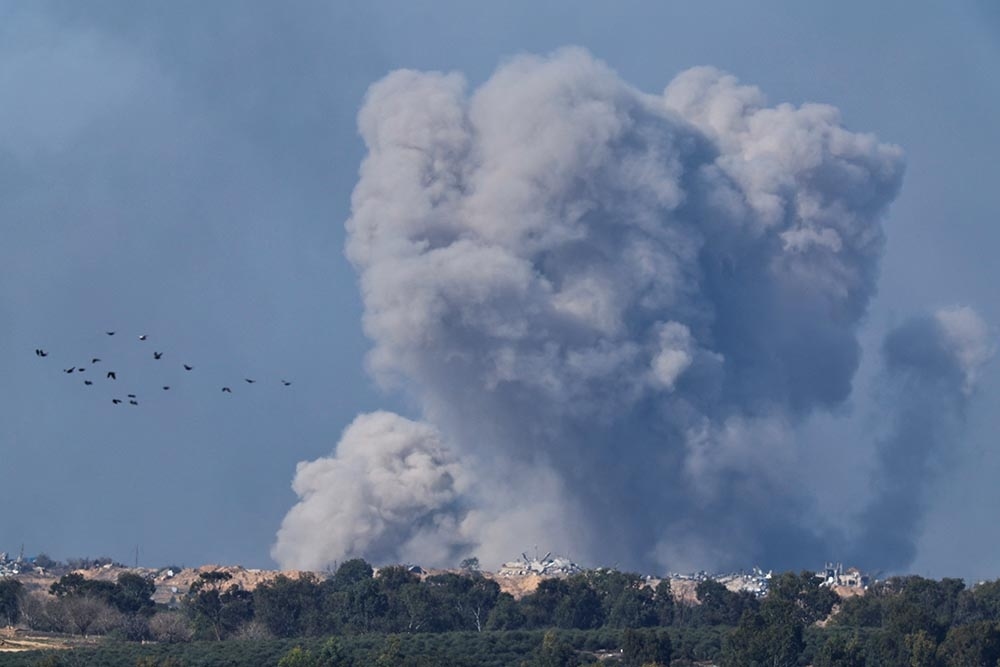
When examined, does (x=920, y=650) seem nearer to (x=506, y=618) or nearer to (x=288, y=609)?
(x=506, y=618)

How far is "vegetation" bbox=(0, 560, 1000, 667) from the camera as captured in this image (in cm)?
5753

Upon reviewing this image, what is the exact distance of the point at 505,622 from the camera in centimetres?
7094

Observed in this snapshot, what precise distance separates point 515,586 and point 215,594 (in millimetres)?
17144

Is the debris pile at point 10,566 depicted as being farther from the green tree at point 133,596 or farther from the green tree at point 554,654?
the green tree at point 554,654

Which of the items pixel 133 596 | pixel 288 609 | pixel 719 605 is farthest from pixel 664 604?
pixel 133 596

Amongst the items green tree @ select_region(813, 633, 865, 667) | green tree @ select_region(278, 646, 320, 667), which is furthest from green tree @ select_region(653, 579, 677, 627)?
green tree @ select_region(278, 646, 320, 667)

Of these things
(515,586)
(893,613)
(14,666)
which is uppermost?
(515,586)

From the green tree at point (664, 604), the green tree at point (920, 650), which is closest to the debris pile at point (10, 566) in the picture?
the green tree at point (664, 604)

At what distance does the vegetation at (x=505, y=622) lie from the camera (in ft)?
189

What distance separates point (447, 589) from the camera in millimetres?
75562

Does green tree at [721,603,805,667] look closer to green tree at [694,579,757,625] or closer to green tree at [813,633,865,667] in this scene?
green tree at [813,633,865,667]

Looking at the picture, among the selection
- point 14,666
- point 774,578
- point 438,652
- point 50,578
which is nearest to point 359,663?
point 438,652

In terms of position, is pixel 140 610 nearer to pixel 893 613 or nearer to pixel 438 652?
pixel 438 652

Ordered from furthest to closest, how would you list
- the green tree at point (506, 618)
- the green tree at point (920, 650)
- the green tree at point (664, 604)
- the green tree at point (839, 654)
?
the green tree at point (664, 604) < the green tree at point (506, 618) < the green tree at point (920, 650) < the green tree at point (839, 654)
